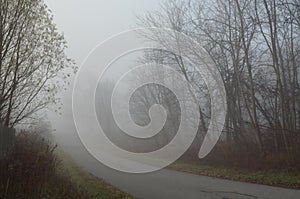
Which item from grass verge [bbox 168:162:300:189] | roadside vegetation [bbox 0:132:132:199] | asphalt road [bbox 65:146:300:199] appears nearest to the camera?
roadside vegetation [bbox 0:132:132:199]

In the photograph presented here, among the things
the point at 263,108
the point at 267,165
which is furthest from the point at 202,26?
the point at 267,165

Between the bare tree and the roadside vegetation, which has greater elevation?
the bare tree

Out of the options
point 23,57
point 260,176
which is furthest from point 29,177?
point 260,176

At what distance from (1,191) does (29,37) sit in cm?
581

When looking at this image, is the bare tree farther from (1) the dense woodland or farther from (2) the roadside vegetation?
(1) the dense woodland

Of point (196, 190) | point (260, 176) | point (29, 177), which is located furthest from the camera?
point (260, 176)

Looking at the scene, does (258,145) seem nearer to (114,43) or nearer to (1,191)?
(114,43)

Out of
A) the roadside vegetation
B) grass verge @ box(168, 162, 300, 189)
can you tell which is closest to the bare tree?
the roadside vegetation

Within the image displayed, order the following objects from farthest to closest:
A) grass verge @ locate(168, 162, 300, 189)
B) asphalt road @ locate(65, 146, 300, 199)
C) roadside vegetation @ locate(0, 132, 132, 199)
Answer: grass verge @ locate(168, 162, 300, 189)
asphalt road @ locate(65, 146, 300, 199)
roadside vegetation @ locate(0, 132, 132, 199)

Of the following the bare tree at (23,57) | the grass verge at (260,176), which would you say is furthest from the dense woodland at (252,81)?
the bare tree at (23,57)

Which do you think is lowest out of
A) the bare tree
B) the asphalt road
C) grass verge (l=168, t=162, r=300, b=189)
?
the asphalt road

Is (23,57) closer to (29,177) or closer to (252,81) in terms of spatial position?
(29,177)

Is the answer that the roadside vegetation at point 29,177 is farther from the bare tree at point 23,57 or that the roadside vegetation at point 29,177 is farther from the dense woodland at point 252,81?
the dense woodland at point 252,81

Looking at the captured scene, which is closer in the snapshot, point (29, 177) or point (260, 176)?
point (29, 177)
